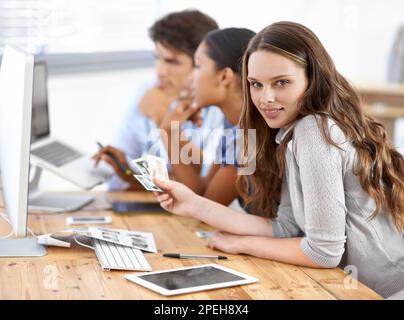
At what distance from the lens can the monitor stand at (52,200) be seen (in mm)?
2494

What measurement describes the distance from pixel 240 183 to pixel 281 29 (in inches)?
20.5

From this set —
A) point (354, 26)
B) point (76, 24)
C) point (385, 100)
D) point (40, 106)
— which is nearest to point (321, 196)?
point (40, 106)

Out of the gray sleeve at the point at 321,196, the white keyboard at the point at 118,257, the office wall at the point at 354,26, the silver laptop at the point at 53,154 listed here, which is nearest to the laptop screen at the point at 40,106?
the silver laptop at the point at 53,154

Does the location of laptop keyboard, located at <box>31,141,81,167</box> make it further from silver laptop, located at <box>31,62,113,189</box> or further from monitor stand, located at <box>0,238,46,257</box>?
monitor stand, located at <box>0,238,46,257</box>

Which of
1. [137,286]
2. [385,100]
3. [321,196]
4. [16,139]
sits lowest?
[385,100]

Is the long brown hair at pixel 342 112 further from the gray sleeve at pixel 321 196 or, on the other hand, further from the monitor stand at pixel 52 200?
the monitor stand at pixel 52 200

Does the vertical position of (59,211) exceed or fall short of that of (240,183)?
it falls short

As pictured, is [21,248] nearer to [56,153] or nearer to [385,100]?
[56,153]

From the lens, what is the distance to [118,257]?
1.89 meters

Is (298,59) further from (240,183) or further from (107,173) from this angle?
(107,173)

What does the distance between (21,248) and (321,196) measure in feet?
2.59

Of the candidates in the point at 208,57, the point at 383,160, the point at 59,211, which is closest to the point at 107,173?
the point at 59,211

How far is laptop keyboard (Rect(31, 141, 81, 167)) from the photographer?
2.60 meters
